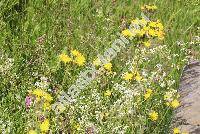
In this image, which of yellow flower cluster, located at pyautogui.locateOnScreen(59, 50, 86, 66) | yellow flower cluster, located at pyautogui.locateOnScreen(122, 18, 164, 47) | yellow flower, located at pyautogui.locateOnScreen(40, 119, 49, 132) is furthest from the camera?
yellow flower cluster, located at pyautogui.locateOnScreen(122, 18, 164, 47)

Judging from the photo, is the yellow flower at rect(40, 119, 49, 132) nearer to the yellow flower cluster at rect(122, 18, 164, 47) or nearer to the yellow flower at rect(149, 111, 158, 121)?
the yellow flower at rect(149, 111, 158, 121)

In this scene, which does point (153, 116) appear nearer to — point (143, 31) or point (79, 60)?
point (79, 60)

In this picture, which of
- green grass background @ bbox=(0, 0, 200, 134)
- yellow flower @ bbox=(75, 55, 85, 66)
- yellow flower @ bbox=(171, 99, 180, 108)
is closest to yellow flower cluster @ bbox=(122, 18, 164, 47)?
green grass background @ bbox=(0, 0, 200, 134)

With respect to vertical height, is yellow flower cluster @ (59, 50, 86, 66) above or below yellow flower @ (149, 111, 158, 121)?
above

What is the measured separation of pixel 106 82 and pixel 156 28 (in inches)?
63.5

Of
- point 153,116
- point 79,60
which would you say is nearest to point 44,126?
point 153,116

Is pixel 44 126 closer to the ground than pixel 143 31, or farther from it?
closer to the ground

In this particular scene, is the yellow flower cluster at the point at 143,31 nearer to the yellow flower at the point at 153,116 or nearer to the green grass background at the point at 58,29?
the green grass background at the point at 58,29

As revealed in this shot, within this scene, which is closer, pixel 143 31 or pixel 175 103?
pixel 175 103

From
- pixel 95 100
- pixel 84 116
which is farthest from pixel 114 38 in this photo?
pixel 84 116

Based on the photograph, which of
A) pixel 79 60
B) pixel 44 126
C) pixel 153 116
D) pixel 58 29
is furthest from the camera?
pixel 58 29

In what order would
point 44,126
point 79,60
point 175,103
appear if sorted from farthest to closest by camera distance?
point 79,60 → point 175,103 → point 44,126

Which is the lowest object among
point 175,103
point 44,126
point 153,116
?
point 44,126

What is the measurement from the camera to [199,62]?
17.5 ft
